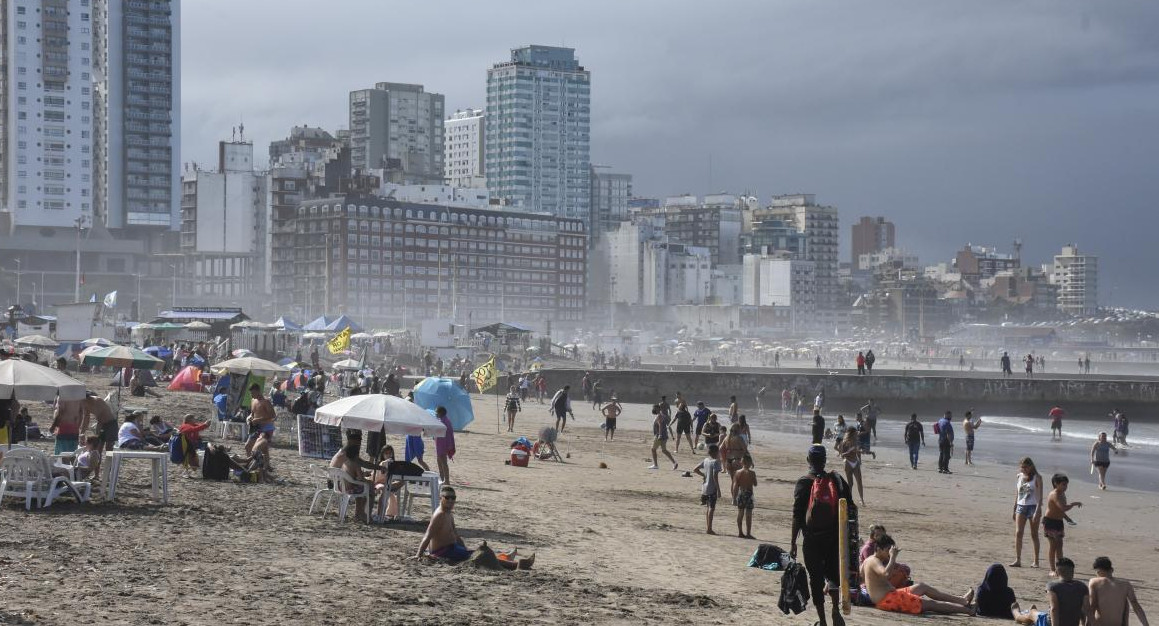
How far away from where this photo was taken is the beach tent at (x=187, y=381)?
34.8 m

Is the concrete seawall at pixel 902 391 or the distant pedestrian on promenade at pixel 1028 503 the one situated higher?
the distant pedestrian on promenade at pixel 1028 503

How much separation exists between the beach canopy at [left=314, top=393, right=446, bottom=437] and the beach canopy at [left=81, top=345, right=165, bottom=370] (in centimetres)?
1124

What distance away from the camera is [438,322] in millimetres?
71750

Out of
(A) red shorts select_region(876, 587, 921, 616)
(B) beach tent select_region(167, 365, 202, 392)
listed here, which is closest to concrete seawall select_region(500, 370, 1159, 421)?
(B) beach tent select_region(167, 365, 202, 392)

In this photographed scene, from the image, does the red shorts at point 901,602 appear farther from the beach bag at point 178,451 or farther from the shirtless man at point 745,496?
the beach bag at point 178,451

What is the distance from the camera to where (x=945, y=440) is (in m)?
28.2

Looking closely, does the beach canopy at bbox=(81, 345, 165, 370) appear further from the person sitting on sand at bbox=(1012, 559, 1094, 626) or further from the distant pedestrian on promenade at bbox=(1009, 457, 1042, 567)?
the person sitting on sand at bbox=(1012, 559, 1094, 626)

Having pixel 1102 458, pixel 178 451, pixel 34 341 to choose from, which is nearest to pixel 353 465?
pixel 178 451

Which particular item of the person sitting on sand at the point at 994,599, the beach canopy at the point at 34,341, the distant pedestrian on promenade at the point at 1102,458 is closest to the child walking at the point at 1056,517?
the person sitting on sand at the point at 994,599

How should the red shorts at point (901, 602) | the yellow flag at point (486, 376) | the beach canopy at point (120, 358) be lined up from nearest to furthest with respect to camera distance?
the red shorts at point (901, 602)
the beach canopy at point (120, 358)
the yellow flag at point (486, 376)

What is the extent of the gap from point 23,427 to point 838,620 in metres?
12.9

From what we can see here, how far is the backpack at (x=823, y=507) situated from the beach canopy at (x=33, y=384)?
8983 mm

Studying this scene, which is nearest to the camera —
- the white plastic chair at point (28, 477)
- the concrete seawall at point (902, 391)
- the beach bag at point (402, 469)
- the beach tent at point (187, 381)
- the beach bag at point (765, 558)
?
the white plastic chair at point (28, 477)

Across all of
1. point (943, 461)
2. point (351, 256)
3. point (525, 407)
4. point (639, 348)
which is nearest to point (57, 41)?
point (351, 256)
